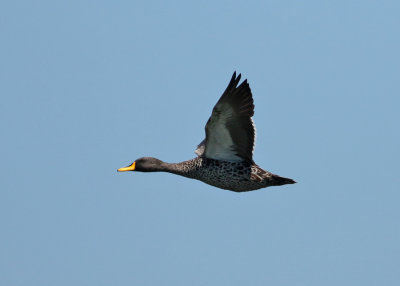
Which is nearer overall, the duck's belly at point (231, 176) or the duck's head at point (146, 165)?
the duck's belly at point (231, 176)

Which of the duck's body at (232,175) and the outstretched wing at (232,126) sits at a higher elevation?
the outstretched wing at (232,126)

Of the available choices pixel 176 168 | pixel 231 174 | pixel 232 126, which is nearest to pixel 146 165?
pixel 176 168

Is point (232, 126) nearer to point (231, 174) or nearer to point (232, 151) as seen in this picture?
point (232, 151)

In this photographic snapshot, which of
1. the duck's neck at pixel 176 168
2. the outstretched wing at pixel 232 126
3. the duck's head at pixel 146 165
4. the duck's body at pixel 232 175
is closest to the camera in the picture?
the outstretched wing at pixel 232 126

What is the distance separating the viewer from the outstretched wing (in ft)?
76.8

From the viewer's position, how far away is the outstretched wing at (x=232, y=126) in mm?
23422

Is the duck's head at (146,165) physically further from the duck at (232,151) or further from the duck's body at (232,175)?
the duck's body at (232,175)

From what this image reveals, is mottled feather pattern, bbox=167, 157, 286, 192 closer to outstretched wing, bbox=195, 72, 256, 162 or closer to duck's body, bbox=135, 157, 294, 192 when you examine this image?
duck's body, bbox=135, 157, 294, 192

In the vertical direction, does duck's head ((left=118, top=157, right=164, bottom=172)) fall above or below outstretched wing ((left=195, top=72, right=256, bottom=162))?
below

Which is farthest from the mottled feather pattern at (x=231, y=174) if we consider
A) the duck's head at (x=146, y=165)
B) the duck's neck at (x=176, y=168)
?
the duck's head at (x=146, y=165)

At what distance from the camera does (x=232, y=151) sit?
963 inches

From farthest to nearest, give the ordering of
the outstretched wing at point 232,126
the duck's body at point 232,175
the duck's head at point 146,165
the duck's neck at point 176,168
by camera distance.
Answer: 1. the duck's head at point 146,165
2. the duck's neck at point 176,168
3. the duck's body at point 232,175
4. the outstretched wing at point 232,126

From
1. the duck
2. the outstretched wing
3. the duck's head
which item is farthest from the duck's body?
the duck's head

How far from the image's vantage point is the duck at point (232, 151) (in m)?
23.5
